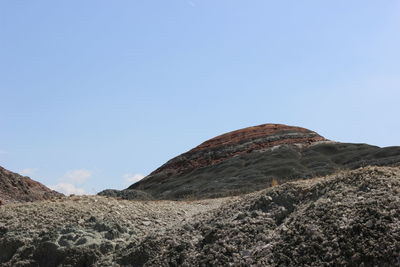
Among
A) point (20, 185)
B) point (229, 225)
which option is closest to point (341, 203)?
point (229, 225)

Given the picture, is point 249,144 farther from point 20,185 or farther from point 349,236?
point 349,236

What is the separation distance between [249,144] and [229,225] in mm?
35922

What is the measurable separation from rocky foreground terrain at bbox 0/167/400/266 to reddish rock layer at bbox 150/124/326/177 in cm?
3102

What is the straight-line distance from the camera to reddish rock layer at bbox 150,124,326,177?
144 ft

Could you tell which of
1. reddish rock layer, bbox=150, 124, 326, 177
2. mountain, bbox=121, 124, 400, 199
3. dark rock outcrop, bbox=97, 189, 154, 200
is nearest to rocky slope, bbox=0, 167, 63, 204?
dark rock outcrop, bbox=97, 189, 154, 200

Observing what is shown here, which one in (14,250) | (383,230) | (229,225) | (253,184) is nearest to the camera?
(383,230)

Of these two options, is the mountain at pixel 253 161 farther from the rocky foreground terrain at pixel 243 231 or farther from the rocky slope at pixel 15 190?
the rocky foreground terrain at pixel 243 231

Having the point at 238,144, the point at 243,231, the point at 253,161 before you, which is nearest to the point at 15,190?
the point at 253,161

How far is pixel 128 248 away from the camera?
998 centimetres

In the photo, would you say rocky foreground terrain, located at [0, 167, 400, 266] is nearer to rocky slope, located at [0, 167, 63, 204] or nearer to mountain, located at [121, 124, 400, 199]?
mountain, located at [121, 124, 400, 199]

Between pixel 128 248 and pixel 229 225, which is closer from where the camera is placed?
pixel 229 225

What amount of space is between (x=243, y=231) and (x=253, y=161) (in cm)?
2815

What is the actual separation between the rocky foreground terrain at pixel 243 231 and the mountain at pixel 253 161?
13.2 m

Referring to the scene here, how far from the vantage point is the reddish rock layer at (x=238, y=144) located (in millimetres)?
43844
